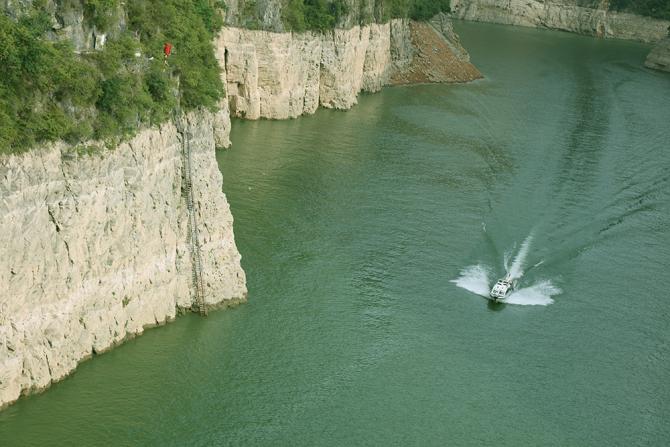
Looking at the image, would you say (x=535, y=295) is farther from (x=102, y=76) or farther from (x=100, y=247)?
(x=102, y=76)

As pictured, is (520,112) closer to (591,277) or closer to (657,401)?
(591,277)

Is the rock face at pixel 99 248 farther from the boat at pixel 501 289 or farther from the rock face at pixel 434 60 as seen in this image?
the rock face at pixel 434 60

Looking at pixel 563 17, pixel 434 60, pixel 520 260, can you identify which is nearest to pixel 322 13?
pixel 434 60

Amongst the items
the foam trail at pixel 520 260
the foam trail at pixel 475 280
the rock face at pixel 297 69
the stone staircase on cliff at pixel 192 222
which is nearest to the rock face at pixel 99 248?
the stone staircase on cliff at pixel 192 222

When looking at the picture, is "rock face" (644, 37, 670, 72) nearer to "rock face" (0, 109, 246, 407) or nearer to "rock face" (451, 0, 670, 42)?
"rock face" (451, 0, 670, 42)

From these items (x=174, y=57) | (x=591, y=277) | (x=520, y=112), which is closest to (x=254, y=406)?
(x=174, y=57)
